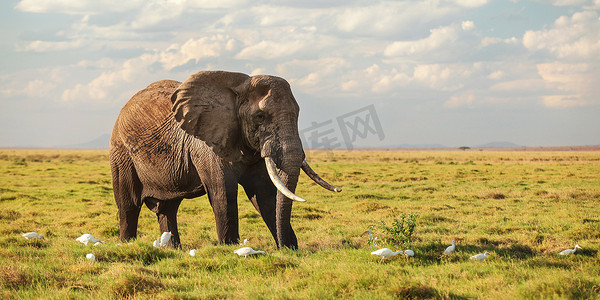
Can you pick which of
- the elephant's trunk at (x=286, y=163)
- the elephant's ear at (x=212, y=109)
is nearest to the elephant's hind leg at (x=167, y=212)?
the elephant's ear at (x=212, y=109)

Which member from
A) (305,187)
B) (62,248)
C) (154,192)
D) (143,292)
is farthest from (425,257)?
(305,187)

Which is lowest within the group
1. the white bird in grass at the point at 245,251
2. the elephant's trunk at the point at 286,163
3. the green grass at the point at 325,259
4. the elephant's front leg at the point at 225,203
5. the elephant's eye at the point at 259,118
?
the green grass at the point at 325,259

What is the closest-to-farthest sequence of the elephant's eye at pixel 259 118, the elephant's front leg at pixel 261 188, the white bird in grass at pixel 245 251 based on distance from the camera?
the white bird in grass at pixel 245 251
the elephant's eye at pixel 259 118
the elephant's front leg at pixel 261 188

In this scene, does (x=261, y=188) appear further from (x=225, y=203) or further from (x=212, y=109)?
(x=212, y=109)

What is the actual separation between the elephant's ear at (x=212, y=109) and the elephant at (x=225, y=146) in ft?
0.05

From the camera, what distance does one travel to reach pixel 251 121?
27.1ft

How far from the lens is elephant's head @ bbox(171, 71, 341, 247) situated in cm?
802

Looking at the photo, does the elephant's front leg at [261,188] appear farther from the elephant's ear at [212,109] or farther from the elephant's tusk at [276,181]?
the elephant's tusk at [276,181]

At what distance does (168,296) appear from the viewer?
589 centimetres

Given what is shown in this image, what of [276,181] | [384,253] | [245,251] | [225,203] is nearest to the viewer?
[245,251]

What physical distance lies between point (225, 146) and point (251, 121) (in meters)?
0.57

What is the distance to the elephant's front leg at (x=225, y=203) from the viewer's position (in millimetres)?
8336

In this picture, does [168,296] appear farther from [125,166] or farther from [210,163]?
[125,166]

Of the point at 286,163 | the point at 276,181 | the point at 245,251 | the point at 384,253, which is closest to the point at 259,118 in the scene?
the point at 286,163
